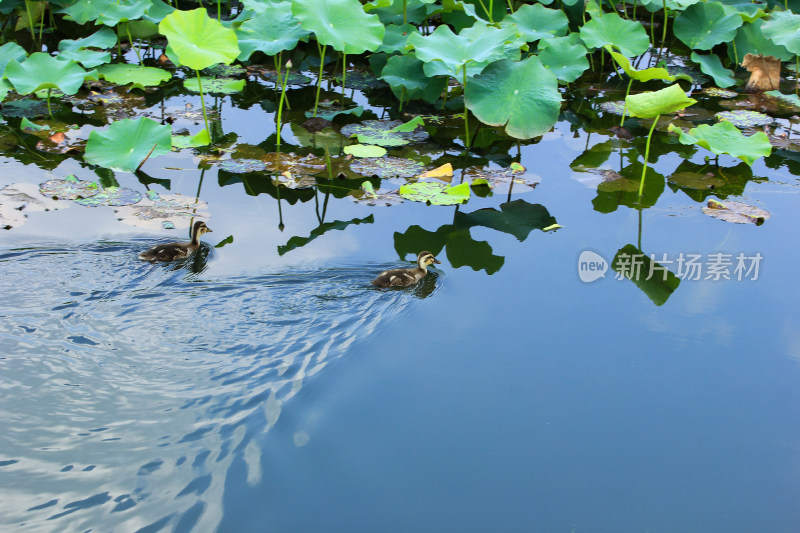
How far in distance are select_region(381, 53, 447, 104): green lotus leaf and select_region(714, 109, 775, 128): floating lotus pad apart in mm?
3289

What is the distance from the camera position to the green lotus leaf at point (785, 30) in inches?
322

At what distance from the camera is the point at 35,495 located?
10.3 ft

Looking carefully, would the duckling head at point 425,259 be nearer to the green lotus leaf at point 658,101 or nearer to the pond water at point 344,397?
the pond water at point 344,397

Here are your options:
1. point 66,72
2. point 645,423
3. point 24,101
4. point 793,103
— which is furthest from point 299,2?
point 793,103

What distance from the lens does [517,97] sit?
698 centimetres

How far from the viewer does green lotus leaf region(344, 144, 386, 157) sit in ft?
22.5

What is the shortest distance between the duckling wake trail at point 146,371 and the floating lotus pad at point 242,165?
160 cm

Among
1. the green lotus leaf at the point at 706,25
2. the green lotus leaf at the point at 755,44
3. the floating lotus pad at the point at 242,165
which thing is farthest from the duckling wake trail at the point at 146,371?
the green lotus leaf at the point at 755,44

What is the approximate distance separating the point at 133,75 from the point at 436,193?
13.7 ft

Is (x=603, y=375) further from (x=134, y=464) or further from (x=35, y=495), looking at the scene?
(x=35, y=495)

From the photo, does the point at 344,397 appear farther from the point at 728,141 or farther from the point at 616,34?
the point at 616,34

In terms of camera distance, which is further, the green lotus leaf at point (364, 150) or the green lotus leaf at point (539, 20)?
the green lotus leaf at point (539, 20)

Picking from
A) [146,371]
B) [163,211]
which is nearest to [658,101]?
[163,211]

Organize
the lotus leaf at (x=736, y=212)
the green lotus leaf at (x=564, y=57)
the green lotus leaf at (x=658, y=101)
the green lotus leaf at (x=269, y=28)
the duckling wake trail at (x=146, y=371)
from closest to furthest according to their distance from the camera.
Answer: the duckling wake trail at (x=146, y=371) → the green lotus leaf at (x=658, y=101) → the lotus leaf at (x=736, y=212) → the green lotus leaf at (x=269, y=28) → the green lotus leaf at (x=564, y=57)
